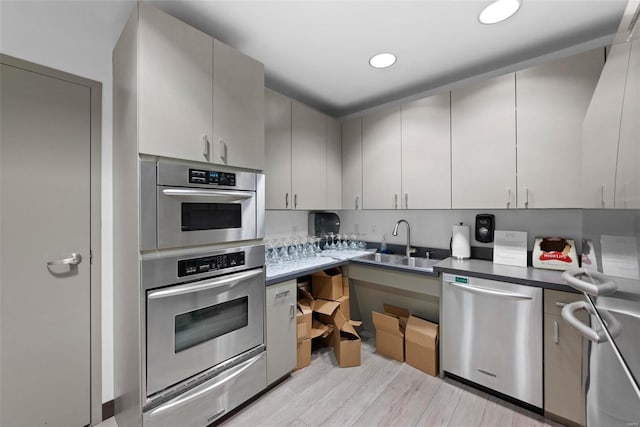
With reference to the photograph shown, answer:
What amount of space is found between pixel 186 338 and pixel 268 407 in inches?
32.2

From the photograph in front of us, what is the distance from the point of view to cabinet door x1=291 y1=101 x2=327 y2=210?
2.55 m

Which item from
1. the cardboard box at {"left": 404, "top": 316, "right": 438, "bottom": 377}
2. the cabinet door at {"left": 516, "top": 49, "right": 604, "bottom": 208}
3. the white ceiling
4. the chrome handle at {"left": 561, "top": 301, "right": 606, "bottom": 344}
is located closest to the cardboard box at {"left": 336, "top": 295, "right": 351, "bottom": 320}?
the cardboard box at {"left": 404, "top": 316, "right": 438, "bottom": 377}

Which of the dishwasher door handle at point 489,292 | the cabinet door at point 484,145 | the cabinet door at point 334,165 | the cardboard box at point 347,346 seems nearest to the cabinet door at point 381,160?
the cabinet door at point 334,165

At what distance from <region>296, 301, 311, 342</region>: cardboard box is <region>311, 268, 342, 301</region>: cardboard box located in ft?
1.07

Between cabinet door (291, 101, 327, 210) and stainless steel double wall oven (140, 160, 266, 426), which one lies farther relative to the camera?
cabinet door (291, 101, 327, 210)

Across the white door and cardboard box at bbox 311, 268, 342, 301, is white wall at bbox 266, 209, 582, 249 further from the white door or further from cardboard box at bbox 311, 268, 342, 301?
the white door

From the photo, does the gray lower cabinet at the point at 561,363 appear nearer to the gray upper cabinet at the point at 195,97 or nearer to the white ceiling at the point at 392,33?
the white ceiling at the point at 392,33

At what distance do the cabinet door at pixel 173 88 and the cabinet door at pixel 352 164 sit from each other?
173 cm

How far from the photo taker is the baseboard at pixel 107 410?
1713 millimetres

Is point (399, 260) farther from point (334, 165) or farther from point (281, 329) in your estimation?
point (281, 329)

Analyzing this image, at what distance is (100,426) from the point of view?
1.67m

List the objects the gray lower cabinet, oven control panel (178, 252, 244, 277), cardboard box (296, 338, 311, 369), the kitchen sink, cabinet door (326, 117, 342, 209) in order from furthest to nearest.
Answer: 1. cabinet door (326, 117, 342, 209)
2. the kitchen sink
3. cardboard box (296, 338, 311, 369)
4. the gray lower cabinet
5. oven control panel (178, 252, 244, 277)

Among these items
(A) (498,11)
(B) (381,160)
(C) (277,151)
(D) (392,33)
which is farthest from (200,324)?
(A) (498,11)

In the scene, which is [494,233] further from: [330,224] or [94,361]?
[94,361]
